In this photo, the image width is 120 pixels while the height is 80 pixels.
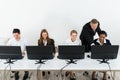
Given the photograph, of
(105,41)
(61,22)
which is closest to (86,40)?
(105,41)

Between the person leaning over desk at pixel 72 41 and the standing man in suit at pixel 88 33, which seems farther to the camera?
the standing man in suit at pixel 88 33

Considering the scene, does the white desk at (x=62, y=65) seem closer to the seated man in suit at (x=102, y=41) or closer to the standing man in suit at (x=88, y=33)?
the seated man in suit at (x=102, y=41)

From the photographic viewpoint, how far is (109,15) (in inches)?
206

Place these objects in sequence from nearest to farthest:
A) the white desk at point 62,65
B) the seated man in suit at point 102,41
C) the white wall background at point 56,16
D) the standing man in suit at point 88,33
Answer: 1. the white desk at point 62,65
2. the seated man in suit at point 102,41
3. the standing man in suit at point 88,33
4. the white wall background at point 56,16

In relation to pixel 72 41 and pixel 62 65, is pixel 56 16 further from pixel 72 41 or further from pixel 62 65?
pixel 62 65

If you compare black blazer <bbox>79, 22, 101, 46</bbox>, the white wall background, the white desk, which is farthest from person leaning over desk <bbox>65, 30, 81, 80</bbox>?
the white wall background

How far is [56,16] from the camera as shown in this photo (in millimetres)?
5266

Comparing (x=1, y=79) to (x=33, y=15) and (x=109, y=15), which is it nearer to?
(x=33, y=15)

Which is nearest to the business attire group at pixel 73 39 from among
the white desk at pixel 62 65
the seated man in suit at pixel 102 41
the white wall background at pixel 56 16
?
the seated man in suit at pixel 102 41

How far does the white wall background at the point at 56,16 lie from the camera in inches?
203

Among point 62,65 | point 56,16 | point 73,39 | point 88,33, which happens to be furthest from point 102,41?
point 56,16

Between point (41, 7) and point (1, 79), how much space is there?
1.91 meters

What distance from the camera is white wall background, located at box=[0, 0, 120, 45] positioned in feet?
16.9

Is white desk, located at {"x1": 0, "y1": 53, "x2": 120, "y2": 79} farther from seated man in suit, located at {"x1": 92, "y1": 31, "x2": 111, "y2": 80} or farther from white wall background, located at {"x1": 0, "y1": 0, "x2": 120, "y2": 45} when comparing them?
white wall background, located at {"x1": 0, "y1": 0, "x2": 120, "y2": 45}
